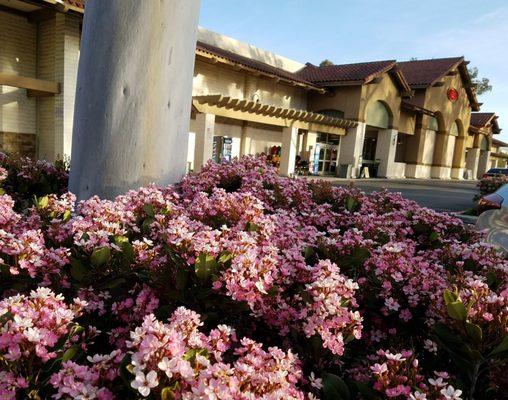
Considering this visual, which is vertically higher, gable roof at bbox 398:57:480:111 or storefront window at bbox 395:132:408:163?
gable roof at bbox 398:57:480:111

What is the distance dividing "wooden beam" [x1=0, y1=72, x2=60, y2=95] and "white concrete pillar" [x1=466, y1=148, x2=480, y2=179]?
42.6m

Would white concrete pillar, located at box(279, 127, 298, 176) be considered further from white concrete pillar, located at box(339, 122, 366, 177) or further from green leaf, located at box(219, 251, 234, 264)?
green leaf, located at box(219, 251, 234, 264)

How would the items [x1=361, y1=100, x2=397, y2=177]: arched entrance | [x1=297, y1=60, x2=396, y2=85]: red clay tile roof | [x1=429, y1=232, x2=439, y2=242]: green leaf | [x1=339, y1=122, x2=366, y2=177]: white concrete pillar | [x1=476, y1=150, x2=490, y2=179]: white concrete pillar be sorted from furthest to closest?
Result: [x1=476, y1=150, x2=490, y2=179]: white concrete pillar → [x1=361, y1=100, x2=397, y2=177]: arched entrance → [x1=339, y1=122, x2=366, y2=177]: white concrete pillar → [x1=297, y1=60, x2=396, y2=85]: red clay tile roof → [x1=429, y1=232, x2=439, y2=242]: green leaf

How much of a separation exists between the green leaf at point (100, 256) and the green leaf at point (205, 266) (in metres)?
0.49

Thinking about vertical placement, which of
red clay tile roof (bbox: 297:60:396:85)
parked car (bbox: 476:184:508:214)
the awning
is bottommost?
parked car (bbox: 476:184:508:214)

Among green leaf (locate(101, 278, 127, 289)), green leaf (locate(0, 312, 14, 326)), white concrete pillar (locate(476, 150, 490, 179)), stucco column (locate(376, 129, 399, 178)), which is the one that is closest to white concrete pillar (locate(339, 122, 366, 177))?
stucco column (locate(376, 129, 399, 178))

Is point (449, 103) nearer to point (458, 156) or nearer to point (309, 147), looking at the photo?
point (458, 156)

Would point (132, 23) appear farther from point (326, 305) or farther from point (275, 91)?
point (275, 91)

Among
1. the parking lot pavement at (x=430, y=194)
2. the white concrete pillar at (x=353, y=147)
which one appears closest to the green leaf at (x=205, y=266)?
the parking lot pavement at (x=430, y=194)

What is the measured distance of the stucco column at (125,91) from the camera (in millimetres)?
3572

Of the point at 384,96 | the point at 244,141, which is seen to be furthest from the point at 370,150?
the point at 244,141

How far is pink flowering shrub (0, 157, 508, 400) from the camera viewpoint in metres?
1.18

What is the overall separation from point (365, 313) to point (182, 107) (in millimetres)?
2835

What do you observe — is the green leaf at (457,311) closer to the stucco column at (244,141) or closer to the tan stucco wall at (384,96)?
the stucco column at (244,141)
